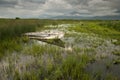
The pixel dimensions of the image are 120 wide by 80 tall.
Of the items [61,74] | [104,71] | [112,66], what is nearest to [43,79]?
[61,74]

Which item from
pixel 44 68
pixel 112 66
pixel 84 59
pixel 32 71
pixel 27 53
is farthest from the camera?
pixel 27 53

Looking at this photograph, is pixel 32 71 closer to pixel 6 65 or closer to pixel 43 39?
pixel 6 65

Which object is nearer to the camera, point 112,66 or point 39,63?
point 39,63

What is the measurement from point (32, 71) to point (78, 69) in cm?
183

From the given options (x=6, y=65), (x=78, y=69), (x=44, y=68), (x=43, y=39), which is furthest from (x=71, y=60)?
(x=43, y=39)

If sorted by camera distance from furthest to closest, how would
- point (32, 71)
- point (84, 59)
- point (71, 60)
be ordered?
point (84, 59) → point (71, 60) → point (32, 71)

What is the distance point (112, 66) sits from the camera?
782 centimetres

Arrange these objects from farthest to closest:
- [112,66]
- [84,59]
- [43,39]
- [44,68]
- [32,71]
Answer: [43,39] → [84,59] → [112,66] → [44,68] → [32,71]

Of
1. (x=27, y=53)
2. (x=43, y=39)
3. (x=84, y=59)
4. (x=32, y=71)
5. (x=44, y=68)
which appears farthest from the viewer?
(x=43, y=39)

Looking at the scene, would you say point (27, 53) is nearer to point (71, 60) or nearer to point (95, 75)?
point (71, 60)

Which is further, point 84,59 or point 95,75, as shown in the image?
point 84,59

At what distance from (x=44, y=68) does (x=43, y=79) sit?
0.97 metres

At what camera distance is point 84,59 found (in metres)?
8.40

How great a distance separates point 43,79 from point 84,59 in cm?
318
